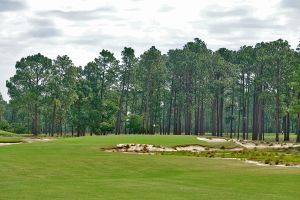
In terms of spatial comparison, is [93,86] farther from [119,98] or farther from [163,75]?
[163,75]

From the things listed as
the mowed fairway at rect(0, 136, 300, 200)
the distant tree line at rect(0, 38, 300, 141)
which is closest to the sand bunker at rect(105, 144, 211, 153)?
the mowed fairway at rect(0, 136, 300, 200)

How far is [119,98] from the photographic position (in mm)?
124250

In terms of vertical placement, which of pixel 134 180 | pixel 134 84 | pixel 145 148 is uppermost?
pixel 134 84

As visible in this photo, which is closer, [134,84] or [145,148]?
[145,148]

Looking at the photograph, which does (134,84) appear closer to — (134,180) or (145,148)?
(145,148)

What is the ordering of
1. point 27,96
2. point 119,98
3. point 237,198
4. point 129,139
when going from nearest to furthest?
point 237,198, point 129,139, point 27,96, point 119,98

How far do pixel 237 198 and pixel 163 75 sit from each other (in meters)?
103

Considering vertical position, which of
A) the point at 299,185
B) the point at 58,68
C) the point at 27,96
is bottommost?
the point at 299,185

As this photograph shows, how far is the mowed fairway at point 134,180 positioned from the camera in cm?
2003

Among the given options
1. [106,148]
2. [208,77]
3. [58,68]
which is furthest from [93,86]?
[106,148]

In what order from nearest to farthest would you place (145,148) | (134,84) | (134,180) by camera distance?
1. (134,180)
2. (145,148)
3. (134,84)

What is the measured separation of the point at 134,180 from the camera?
25.9 m

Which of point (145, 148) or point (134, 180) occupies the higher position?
point (145, 148)

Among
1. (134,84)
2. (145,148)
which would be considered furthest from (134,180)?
(134,84)
